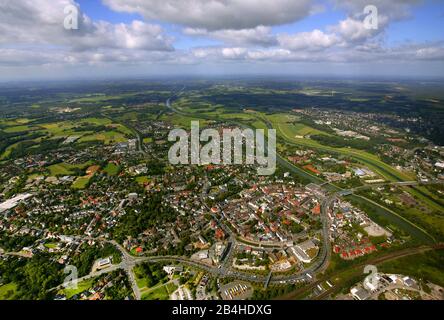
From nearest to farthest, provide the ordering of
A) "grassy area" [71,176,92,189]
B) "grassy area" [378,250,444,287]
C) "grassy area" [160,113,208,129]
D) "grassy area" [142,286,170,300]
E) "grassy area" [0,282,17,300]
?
"grassy area" [142,286,170,300]
"grassy area" [0,282,17,300]
"grassy area" [378,250,444,287]
"grassy area" [71,176,92,189]
"grassy area" [160,113,208,129]

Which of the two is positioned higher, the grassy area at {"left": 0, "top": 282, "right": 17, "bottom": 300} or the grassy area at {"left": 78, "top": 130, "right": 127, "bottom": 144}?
the grassy area at {"left": 78, "top": 130, "right": 127, "bottom": 144}

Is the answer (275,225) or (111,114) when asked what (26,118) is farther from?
(275,225)

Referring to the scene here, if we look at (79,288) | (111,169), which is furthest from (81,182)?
(79,288)

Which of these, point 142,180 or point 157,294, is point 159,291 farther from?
point 142,180

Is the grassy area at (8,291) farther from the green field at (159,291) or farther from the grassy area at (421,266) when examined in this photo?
the grassy area at (421,266)

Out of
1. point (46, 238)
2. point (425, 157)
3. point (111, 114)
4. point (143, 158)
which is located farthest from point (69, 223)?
point (111, 114)

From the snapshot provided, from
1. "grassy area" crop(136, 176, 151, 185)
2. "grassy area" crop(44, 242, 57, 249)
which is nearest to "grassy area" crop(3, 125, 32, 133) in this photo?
"grassy area" crop(136, 176, 151, 185)

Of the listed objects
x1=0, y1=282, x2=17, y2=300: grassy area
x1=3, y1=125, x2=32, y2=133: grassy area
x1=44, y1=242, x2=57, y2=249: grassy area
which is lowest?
x1=0, y1=282, x2=17, y2=300: grassy area

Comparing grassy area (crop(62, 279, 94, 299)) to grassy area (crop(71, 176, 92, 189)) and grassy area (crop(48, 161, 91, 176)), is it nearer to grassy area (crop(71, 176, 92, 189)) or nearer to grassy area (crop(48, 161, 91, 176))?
grassy area (crop(71, 176, 92, 189))
